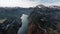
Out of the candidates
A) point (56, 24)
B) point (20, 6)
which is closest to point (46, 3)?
point (20, 6)

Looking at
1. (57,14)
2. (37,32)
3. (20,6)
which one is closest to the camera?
(37,32)

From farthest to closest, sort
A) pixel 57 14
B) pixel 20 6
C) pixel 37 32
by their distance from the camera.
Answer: pixel 20 6
pixel 57 14
pixel 37 32

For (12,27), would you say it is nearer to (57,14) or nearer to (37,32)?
(37,32)

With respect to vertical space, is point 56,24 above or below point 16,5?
below

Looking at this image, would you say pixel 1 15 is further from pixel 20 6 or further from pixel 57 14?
pixel 57 14

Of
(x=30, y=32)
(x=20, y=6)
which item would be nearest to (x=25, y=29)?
(x=30, y=32)

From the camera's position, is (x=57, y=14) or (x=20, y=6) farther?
(x=20, y=6)
